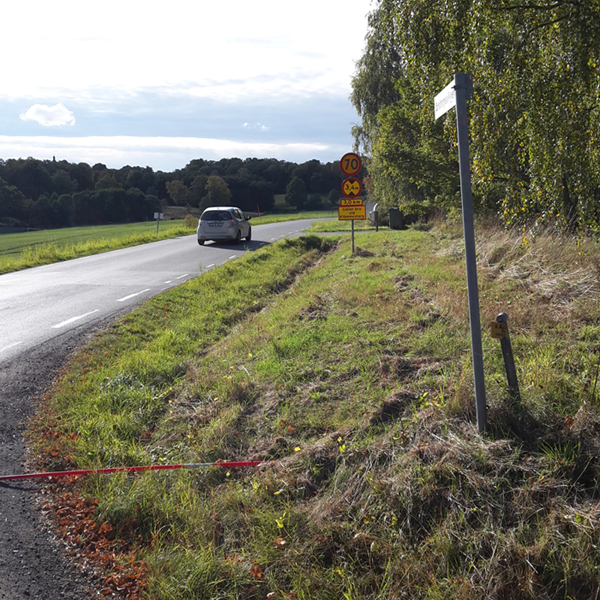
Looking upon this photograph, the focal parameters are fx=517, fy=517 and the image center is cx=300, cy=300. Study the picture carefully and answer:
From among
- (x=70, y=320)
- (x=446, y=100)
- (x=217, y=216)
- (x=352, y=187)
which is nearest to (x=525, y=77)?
(x=446, y=100)

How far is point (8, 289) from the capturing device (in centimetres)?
1248

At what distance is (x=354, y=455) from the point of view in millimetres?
3678

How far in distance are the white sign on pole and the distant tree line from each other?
90169mm

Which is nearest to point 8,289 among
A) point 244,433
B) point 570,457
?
point 244,433

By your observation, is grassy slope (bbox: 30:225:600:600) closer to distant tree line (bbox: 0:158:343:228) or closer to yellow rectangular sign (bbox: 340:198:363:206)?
yellow rectangular sign (bbox: 340:198:363:206)

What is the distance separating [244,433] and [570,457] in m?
2.52

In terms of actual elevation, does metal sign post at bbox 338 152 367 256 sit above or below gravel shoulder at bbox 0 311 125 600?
above

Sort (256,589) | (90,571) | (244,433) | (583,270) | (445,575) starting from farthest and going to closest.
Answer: (583,270) → (244,433) → (90,571) → (256,589) → (445,575)

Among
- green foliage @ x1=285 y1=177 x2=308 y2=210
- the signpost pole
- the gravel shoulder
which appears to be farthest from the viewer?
green foliage @ x1=285 y1=177 x2=308 y2=210

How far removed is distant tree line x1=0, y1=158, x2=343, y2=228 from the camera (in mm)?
87312

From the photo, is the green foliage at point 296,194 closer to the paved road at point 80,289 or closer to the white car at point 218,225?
the white car at point 218,225

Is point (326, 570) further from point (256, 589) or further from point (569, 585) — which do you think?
point (569, 585)

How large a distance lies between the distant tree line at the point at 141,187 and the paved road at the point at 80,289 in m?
74.8

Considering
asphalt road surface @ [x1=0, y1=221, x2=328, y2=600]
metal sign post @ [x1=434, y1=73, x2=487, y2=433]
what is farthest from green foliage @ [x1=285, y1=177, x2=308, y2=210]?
metal sign post @ [x1=434, y1=73, x2=487, y2=433]
